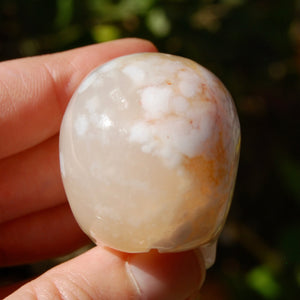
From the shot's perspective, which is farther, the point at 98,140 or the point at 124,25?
the point at 124,25

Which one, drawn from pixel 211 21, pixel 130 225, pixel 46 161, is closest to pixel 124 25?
pixel 211 21

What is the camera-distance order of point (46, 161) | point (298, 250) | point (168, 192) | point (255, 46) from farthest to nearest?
1. point (255, 46)
2. point (298, 250)
3. point (46, 161)
4. point (168, 192)

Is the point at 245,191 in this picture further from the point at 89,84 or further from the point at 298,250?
the point at 89,84

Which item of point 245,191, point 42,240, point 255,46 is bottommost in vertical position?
point 245,191

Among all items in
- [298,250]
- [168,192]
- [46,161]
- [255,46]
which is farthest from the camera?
[255,46]

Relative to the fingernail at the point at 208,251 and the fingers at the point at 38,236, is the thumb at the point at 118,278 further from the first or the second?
the fingers at the point at 38,236

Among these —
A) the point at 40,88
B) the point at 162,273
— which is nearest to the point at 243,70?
the point at 40,88

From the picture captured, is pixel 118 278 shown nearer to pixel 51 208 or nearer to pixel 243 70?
pixel 51 208
